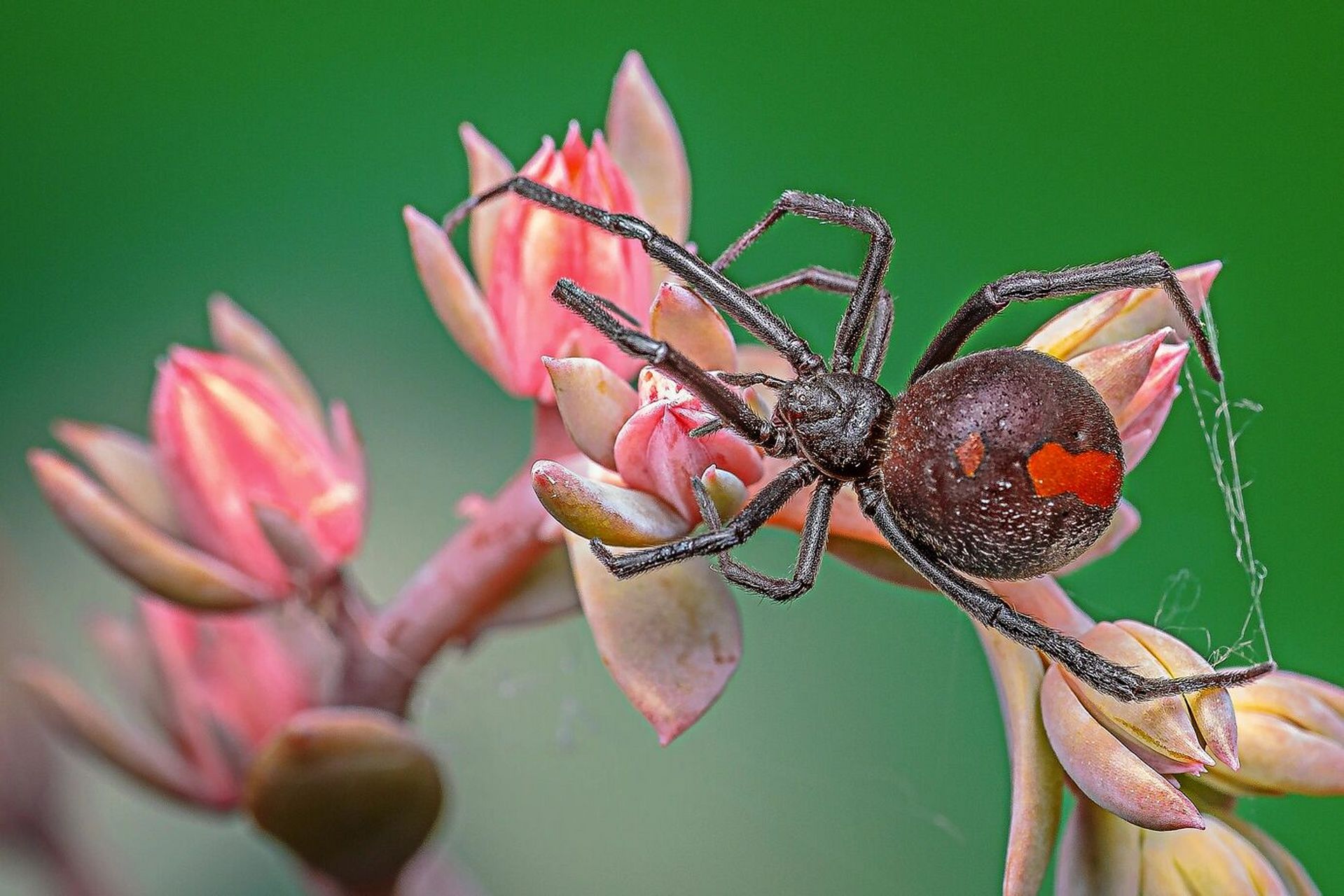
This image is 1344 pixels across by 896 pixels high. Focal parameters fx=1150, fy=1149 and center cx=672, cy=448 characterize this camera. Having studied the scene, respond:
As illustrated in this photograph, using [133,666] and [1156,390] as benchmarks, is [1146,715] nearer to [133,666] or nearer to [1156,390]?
[1156,390]

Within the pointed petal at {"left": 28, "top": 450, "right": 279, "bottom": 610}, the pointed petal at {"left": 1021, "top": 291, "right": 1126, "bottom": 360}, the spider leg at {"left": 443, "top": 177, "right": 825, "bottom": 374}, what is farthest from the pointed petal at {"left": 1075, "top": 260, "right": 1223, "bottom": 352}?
the pointed petal at {"left": 28, "top": 450, "right": 279, "bottom": 610}

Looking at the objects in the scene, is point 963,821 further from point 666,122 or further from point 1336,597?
point 1336,597

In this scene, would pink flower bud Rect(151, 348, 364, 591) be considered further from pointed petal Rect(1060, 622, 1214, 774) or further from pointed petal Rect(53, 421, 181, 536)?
pointed petal Rect(1060, 622, 1214, 774)

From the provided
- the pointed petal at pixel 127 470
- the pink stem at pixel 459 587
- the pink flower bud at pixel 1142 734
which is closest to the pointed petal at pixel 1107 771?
the pink flower bud at pixel 1142 734

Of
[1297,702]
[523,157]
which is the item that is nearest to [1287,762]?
[1297,702]

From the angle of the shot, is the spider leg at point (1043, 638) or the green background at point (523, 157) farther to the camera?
the green background at point (523, 157)

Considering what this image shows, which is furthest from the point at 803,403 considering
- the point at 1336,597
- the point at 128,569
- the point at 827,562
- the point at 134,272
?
the point at 134,272

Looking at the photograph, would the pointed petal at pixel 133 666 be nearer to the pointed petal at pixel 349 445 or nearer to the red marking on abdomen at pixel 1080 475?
the pointed petal at pixel 349 445
